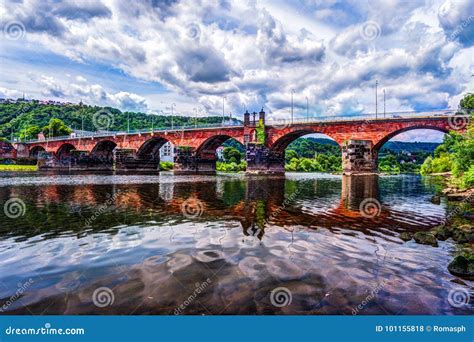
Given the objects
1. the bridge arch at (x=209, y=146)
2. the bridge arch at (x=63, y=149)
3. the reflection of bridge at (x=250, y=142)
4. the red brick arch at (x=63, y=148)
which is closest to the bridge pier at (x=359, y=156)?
the reflection of bridge at (x=250, y=142)

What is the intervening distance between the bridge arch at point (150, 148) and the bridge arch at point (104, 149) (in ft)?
39.9

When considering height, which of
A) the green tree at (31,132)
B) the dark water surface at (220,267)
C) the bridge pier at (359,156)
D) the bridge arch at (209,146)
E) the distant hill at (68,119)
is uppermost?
the distant hill at (68,119)

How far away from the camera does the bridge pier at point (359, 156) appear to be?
46.3m

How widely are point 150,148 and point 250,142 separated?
3958cm

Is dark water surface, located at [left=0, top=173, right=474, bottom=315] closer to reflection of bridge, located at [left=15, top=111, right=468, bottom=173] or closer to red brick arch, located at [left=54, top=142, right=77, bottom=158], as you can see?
reflection of bridge, located at [left=15, top=111, right=468, bottom=173]

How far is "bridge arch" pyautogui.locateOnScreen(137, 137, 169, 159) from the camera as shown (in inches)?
3236

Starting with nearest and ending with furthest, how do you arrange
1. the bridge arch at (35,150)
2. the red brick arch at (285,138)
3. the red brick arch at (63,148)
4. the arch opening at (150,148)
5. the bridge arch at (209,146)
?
1. the red brick arch at (285,138)
2. the bridge arch at (209,146)
3. the arch opening at (150,148)
4. the red brick arch at (63,148)
5. the bridge arch at (35,150)

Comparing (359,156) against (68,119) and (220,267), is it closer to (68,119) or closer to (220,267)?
(220,267)

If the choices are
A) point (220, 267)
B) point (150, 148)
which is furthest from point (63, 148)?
point (220, 267)

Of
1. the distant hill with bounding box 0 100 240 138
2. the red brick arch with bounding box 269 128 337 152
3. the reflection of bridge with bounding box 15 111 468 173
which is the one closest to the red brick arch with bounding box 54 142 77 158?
the reflection of bridge with bounding box 15 111 468 173

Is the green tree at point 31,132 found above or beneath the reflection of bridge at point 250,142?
above

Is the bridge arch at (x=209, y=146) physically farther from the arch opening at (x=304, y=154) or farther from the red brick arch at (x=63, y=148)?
the red brick arch at (x=63, y=148)

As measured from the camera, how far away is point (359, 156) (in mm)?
47062
